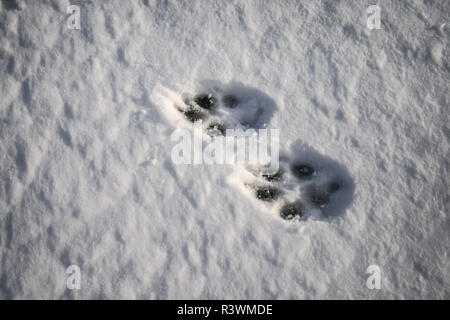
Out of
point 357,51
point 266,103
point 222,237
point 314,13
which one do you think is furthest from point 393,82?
point 222,237

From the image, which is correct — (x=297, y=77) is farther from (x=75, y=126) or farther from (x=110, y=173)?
(x=75, y=126)

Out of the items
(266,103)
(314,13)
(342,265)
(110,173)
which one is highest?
(314,13)
